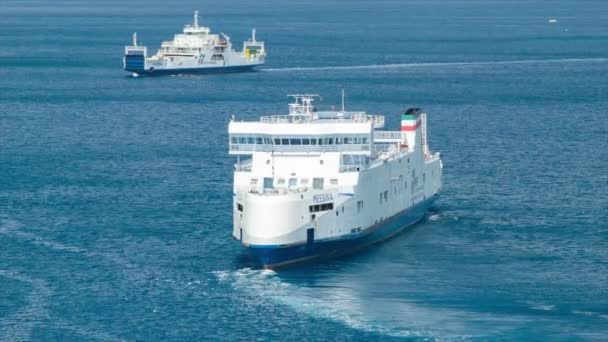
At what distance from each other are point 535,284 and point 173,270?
21.9m

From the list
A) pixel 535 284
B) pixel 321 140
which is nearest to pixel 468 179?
pixel 321 140

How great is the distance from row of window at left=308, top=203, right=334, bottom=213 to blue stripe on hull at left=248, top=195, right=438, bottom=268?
1951 mm

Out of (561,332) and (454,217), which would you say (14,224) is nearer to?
(454,217)

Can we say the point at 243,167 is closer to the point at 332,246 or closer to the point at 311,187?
the point at 311,187

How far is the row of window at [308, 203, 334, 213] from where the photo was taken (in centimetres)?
9088

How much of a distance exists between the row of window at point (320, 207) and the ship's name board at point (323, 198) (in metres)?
0.26

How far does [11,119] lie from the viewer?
171875 mm

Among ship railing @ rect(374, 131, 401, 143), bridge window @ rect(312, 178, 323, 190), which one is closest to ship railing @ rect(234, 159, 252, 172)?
bridge window @ rect(312, 178, 323, 190)

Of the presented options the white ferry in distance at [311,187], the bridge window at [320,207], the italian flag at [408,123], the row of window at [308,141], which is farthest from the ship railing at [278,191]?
the italian flag at [408,123]

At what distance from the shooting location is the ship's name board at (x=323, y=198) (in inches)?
3590

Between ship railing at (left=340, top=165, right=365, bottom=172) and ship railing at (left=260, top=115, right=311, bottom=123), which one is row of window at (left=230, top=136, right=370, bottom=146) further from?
ship railing at (left=260, top=115, right=311, bottom=123)

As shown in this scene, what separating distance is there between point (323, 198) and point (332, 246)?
332 centimetres

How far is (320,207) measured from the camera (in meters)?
91.6

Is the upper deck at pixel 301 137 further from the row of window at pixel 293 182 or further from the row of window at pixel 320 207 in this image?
the row of window at pixel 320 207
